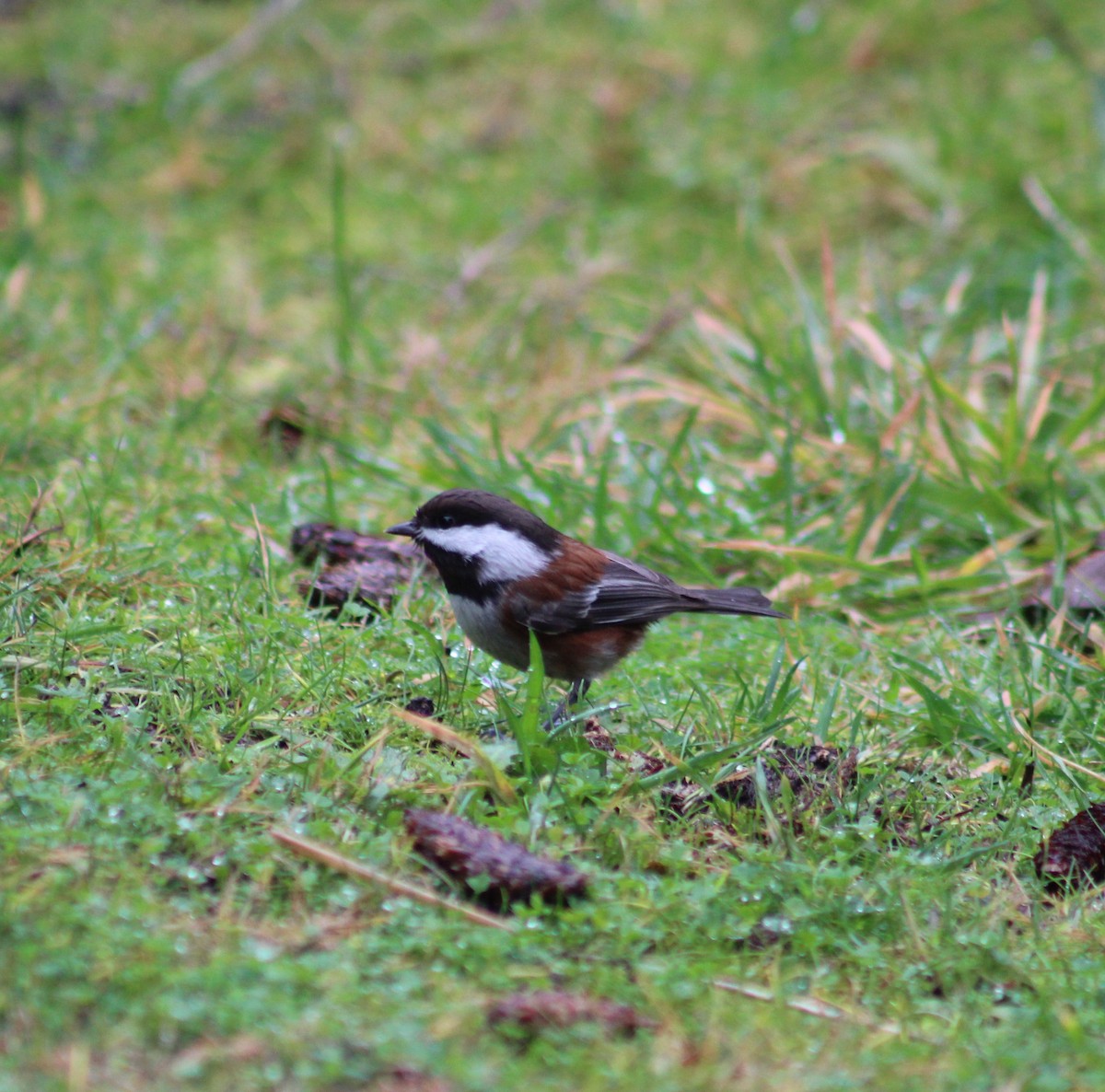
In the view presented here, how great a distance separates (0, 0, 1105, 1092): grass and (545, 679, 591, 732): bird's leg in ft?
0.41

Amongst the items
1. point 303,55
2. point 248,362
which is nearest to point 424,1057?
point 248,362

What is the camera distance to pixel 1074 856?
129 inches

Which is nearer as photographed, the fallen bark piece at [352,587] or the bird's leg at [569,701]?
the bird's leg at [569,701]

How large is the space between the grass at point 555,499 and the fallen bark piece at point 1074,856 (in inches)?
3.4

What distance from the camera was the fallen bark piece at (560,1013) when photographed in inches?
99.3

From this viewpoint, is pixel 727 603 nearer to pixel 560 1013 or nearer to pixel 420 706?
pixel 420 706

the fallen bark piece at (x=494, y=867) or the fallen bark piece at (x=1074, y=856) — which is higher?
the fallen bark piece at (x=494, y=867)

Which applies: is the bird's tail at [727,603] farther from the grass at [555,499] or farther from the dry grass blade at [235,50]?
the dry grass blade at [235,50]

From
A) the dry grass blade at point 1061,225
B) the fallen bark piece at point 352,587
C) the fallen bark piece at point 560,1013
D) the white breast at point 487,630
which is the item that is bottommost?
the fallen bark piece at point 560,1013

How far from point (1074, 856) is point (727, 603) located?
49.3 inches

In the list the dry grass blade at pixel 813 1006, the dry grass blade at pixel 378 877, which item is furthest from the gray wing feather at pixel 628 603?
the dry grass blade at pixel 813 1006

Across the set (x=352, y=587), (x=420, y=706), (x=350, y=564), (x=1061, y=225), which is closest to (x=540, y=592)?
(x=420, y=706)

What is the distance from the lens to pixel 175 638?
3.90 metres

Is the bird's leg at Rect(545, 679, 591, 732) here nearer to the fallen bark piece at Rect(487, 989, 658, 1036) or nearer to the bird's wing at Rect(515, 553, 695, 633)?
the bird's wing at Rect(515, 553, 695, 633)
